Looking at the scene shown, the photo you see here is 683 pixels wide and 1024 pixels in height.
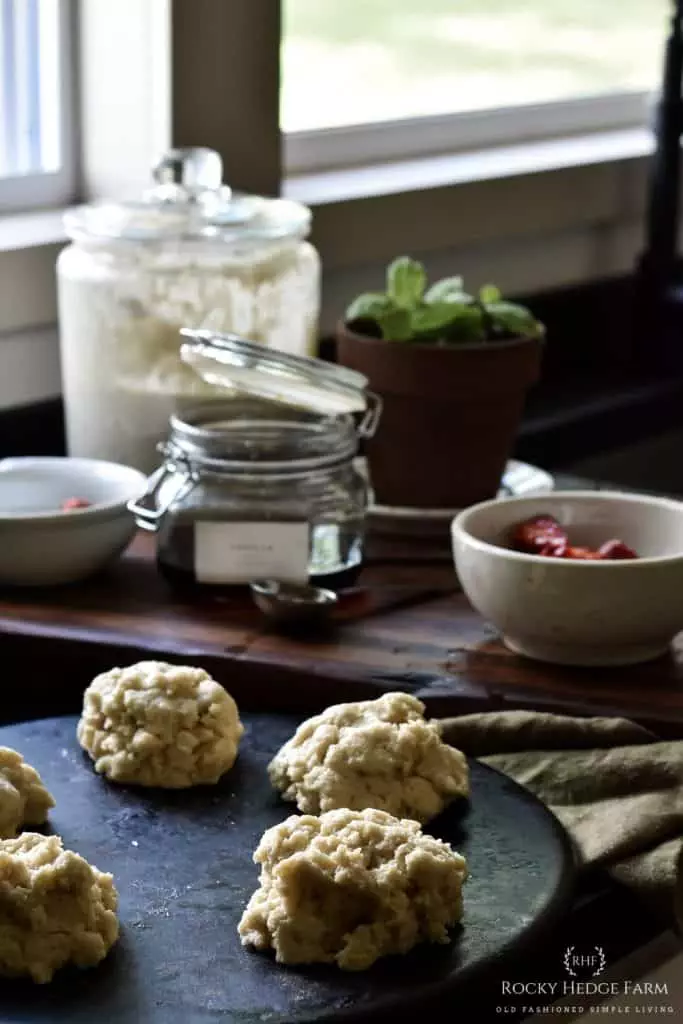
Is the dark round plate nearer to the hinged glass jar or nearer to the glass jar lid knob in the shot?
the hinged glass jar

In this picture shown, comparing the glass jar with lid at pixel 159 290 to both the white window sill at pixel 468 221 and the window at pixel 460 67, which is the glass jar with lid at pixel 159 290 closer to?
the white window sill at pixel 468 221

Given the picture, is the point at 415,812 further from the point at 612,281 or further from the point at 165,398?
the point at 612,281

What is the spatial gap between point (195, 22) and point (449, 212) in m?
0.48

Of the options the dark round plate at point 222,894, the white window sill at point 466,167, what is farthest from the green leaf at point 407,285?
the dark round plate at point 222,894

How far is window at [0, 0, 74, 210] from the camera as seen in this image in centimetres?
177

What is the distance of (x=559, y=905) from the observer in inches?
35.5

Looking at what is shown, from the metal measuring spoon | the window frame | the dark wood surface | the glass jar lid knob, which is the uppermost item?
the glass jar lid knob

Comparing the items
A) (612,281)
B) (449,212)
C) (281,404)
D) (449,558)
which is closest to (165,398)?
(281,404)

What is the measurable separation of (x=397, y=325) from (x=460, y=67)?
3.21 feet

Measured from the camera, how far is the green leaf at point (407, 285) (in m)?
1.53

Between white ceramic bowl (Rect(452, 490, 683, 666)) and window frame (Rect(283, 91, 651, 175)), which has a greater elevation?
window frame (Rect(283, 91, 651, 175))

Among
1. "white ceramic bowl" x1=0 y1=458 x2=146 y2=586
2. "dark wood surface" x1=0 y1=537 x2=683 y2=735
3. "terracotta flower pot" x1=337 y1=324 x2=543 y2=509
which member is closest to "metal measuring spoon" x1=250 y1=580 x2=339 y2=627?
"dark wood surface" x1=0 y1=537 x2=683 y2=735

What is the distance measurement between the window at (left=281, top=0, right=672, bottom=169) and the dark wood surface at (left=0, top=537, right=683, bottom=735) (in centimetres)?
81

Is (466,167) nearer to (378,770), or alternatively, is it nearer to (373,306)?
(373,306)
